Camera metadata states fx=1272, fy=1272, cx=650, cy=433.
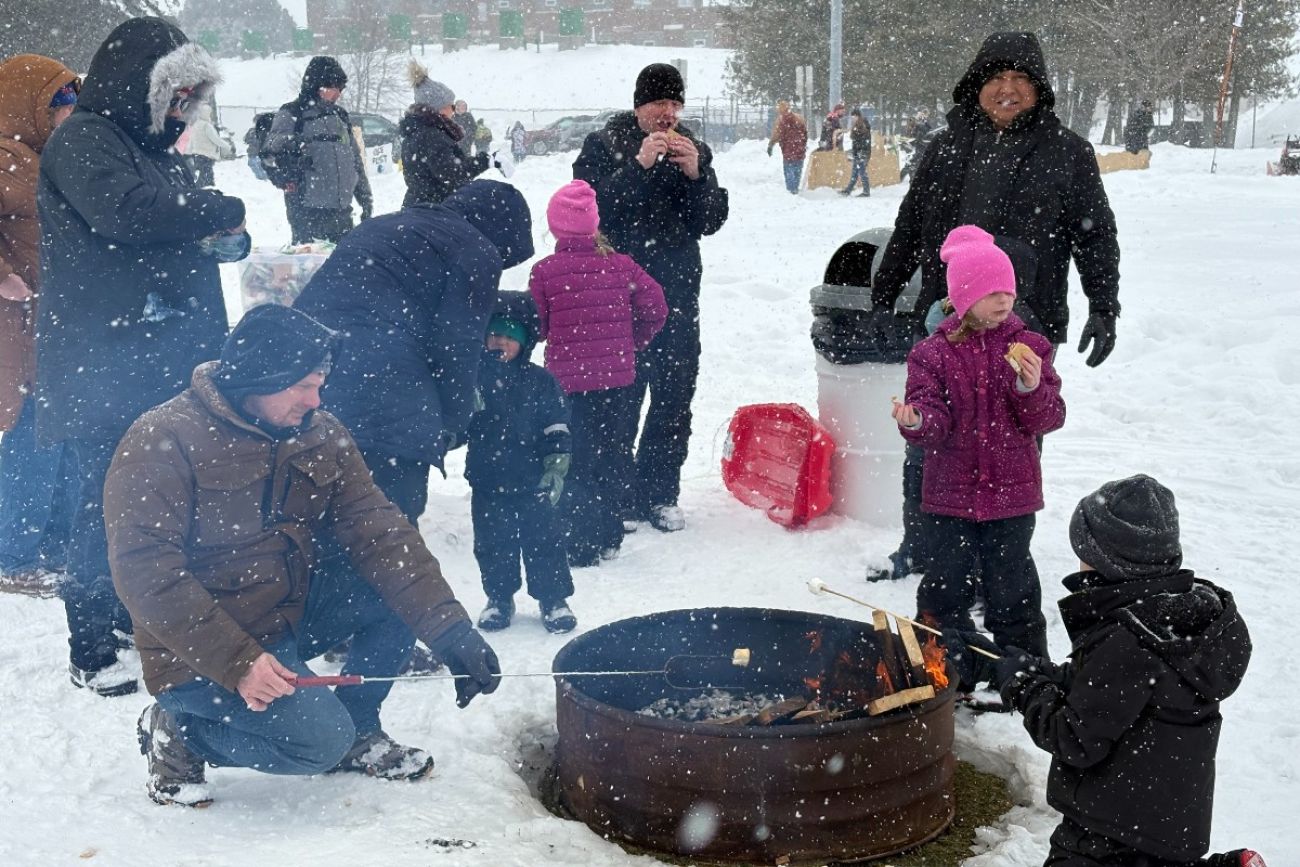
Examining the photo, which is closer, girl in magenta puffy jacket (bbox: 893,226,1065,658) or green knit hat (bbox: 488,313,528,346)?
girl in magenta puffy jacket (bbox: 893,226,1065,658)

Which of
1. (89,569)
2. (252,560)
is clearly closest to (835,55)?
(89,569)

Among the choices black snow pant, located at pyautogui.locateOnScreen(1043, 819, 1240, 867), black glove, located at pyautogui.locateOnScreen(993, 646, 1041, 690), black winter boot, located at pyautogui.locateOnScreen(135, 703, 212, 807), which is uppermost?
black glove, located at pyautogui.locateOnScreen(993, 646, 1041, 690)

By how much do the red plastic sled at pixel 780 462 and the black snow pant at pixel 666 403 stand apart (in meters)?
0.38

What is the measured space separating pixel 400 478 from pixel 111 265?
3.80 ft

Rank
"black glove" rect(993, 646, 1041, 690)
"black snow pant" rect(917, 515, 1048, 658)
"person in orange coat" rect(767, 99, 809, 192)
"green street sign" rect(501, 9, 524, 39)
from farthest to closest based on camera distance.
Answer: "green street sign" rect(501, 9, 524, 39)
"person in orange coat" rect(767, 99, 809, 192)
"black snow pant" rect(917, 515, 1048, 658)
"black glove" rect(993, 646, 1041, 690)

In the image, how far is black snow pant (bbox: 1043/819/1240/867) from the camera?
2.68 m

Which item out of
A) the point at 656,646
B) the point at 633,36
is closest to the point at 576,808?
the point at 656,646

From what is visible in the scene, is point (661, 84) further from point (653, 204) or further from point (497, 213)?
point (497, 213)

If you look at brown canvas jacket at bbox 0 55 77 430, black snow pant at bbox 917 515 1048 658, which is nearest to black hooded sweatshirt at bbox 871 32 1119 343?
black snow pant at bbox 917 515 1048 658

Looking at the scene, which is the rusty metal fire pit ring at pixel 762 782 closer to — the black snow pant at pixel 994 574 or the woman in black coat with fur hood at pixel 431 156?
the black snow pant at pixel 994 574

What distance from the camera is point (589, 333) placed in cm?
542

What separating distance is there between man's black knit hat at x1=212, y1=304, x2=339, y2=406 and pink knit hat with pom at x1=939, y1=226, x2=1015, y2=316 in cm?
195

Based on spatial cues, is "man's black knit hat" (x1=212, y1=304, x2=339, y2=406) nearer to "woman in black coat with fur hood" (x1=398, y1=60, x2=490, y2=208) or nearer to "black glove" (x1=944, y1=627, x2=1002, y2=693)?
"black glove" (x1=944, y1=627, x2=1002, y2=693)

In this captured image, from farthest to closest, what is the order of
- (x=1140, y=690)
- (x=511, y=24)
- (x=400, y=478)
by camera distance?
(x=511, y=24), (x=400, y=478), (x=1140, y=690)
